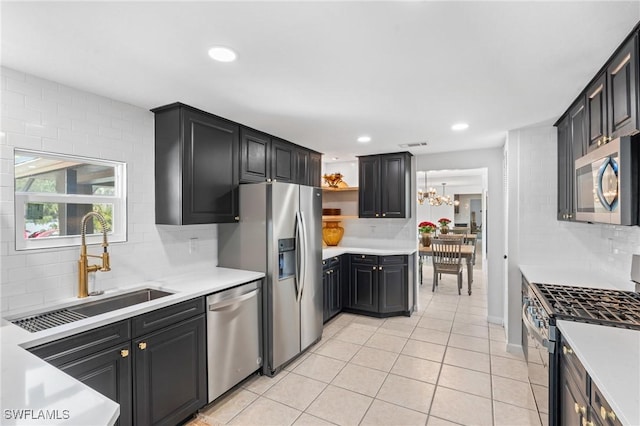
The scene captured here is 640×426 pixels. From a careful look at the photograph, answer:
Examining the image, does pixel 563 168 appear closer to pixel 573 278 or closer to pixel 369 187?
pixel 573 278

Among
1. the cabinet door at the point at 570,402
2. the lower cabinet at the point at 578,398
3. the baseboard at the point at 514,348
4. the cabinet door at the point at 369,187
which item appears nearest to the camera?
the lower cabinet at the point at 578,398

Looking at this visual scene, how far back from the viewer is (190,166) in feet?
8.55

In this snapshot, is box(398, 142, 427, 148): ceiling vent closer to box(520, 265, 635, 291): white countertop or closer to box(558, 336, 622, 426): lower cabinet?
box(520, 265, 635, 291): white countertop

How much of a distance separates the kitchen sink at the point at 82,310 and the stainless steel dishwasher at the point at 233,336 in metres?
0.42

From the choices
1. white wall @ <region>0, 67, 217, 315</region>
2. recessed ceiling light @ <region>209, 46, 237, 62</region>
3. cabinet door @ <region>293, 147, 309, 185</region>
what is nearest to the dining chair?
cabinet door @ <region>293, 147, 309, 185</region>

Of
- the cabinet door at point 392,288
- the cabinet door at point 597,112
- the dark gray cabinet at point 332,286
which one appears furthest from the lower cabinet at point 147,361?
the cabinet door at point 597,112

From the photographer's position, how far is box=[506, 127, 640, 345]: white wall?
120 inches

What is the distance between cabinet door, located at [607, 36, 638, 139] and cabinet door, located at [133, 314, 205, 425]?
2879 mm

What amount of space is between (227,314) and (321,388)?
3.34 ft

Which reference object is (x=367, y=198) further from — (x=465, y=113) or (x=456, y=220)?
(x=456, y=220)

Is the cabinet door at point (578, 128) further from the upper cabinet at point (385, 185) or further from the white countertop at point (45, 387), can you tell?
the white countertop at point (45, 387)

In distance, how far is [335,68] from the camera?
1916 millimetres

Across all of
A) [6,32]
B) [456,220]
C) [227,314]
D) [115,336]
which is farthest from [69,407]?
[456,220]

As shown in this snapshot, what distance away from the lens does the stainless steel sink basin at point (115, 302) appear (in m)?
2.12
